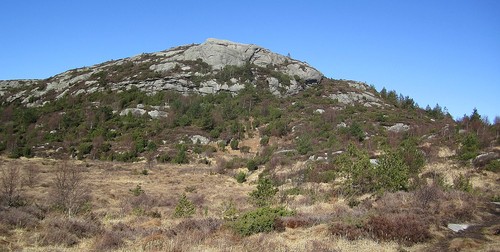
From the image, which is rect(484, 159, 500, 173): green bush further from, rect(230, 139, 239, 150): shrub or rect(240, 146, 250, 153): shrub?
rect(230, 139, 239, 150): shrub

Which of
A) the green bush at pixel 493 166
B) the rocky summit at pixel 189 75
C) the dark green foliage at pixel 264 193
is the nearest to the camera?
the dark green foliage at pixel 264 193

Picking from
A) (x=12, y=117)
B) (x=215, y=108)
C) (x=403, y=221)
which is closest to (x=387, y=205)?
(x=403, y=221)

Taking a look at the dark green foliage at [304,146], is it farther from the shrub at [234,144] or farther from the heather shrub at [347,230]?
the heather shrub at [347,230]

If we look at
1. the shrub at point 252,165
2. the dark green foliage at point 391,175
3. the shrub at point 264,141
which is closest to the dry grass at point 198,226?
the dark green foliage at point 391,175

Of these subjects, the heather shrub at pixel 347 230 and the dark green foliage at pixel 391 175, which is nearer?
the heather shrub at pixel 347 230

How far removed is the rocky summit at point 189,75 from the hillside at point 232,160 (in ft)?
1.54

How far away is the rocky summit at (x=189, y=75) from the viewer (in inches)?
3147

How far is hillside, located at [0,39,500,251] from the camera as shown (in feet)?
40.3

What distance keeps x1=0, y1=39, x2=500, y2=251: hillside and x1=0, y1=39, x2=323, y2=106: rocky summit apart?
18.5 inches

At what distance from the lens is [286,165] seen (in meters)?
40.8

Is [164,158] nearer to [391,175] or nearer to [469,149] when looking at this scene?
[391,175]

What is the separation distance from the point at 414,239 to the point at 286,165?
29189 millimetres

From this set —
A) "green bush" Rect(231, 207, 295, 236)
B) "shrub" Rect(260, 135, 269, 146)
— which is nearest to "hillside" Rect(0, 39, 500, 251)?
"green bush" Rect(231, 207, 295, 236)

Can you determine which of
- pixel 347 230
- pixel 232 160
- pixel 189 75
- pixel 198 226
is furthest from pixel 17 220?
pixel 189 75
